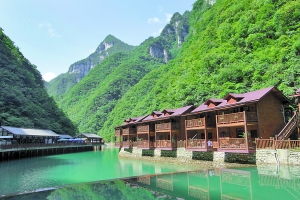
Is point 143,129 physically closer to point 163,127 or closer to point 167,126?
point 163,127

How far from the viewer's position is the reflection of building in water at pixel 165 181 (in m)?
14.1

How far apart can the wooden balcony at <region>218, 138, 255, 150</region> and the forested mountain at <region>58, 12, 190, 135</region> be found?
100.0 metres

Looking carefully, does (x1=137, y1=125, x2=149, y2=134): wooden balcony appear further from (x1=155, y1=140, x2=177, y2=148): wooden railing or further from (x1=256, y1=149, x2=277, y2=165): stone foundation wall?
(x1=256, y1=149, x2=277, y2=165): stone foundation wall

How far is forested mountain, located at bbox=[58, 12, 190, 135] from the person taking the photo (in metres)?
128

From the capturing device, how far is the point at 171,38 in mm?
185125

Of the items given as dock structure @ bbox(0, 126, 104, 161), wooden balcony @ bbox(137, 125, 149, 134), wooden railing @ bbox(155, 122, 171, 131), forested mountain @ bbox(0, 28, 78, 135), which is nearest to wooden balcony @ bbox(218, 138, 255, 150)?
wooden railing @ bbox(155, 122, 171, 131)

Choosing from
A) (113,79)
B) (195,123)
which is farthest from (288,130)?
(113,79)

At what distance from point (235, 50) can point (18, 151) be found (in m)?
46.7

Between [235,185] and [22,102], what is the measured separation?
59.7 m

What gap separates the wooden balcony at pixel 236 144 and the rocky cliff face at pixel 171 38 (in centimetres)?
14253

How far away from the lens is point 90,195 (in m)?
12.5

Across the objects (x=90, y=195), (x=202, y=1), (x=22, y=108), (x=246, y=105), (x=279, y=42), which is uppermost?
(x=202, y=1)

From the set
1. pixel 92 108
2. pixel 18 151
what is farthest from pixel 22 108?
pixel 92 108

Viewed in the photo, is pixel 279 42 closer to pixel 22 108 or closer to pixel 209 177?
pixel 209 177
